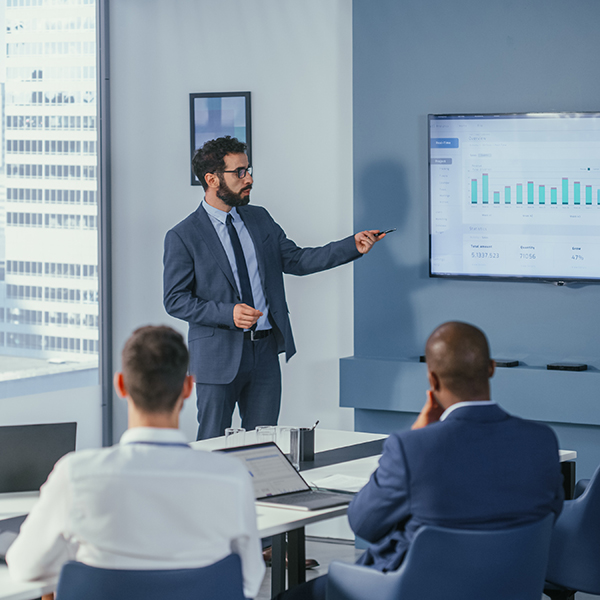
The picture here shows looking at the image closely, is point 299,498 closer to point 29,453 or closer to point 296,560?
point 296,560

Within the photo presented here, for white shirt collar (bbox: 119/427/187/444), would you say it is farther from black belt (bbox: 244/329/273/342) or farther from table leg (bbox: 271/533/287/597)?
black belt (bbox: 244/329/273/342)

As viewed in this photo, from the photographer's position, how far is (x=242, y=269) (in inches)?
165

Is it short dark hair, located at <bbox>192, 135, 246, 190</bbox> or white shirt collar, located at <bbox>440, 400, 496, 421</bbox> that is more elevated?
short dark hair, located at <bbox>192, 135, 246, 190</bbox>

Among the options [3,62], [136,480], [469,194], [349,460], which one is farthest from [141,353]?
[3,62]

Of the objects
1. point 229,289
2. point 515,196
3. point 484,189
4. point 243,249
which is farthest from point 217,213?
point 515,196

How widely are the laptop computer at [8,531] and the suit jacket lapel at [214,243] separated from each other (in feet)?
6.21

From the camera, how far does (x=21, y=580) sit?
1928mm

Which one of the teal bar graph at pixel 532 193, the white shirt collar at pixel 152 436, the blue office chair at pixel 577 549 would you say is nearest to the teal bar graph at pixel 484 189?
the teal bar graph at pixel 532 193

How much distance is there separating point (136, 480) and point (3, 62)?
3737mm

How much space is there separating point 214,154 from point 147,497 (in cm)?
273

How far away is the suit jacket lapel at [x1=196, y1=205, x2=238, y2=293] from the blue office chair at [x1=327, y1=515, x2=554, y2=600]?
2.16m

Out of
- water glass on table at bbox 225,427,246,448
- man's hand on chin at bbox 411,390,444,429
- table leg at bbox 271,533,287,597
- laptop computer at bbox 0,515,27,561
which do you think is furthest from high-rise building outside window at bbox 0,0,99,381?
man's hand on chin at bbox 411,390,444,429

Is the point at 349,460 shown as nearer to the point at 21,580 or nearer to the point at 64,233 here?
the point at 21,580

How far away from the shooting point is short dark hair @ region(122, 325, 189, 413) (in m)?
1.84
